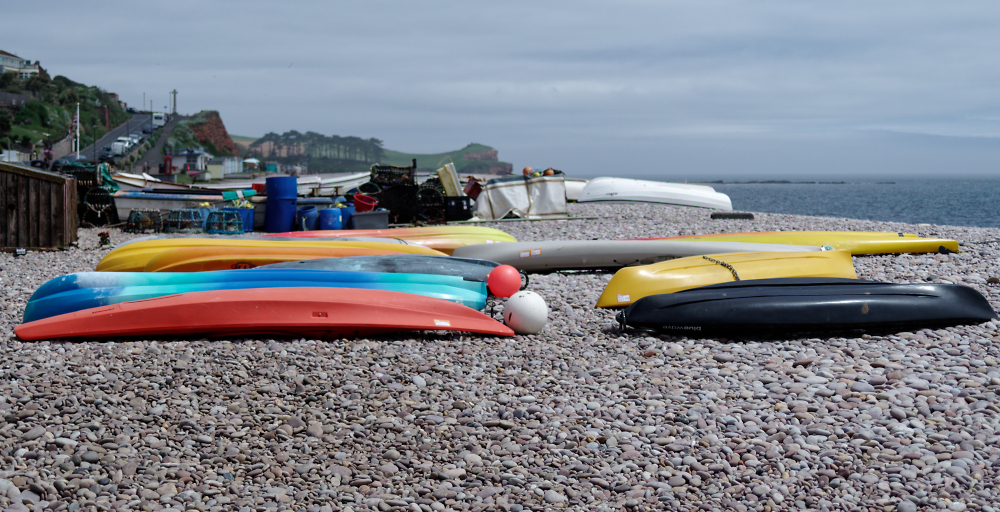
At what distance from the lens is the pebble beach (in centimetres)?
290

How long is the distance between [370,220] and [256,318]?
7832 mm

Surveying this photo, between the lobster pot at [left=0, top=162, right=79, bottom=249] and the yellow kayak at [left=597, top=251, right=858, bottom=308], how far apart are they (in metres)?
8.46

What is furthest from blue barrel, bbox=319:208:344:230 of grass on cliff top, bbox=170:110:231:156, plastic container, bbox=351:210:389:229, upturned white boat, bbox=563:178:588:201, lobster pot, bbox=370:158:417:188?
grass on cliff top, bbox=170:110:231:156

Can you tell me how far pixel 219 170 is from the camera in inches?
2603

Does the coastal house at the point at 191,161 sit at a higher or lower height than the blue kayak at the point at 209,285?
higher

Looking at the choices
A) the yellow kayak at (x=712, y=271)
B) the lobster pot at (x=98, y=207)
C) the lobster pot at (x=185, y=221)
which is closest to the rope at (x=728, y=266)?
the yellow kayak at (x=712, y=271)

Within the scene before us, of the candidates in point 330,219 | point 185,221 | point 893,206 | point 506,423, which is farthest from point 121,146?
point 506,423

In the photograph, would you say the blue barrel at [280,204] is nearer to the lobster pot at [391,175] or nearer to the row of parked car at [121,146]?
the lobster pot at [391,175]

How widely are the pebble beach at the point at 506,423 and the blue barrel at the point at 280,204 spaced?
318 inches

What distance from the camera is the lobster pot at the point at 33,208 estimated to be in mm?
9812

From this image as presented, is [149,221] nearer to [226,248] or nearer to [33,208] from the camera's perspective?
[33,208]

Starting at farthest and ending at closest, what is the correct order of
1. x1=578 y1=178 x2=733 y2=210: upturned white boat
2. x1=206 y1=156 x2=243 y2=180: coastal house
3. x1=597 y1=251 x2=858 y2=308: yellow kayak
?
x1=206 y1=156 x2=243 y2=180: coastal house < x1=578 y1=178 x2=733 y2=210: upturned white boat < x1=597 y1=251 x2=858 y2=308: yellow kayak

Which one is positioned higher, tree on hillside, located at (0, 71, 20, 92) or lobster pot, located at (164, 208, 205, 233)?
tree on hillside, located at (0, 71, 20, 92)

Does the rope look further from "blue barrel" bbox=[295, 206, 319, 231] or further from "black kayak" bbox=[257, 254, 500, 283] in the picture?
"blue barrel" bbox=[295, 206, 319, 231]
